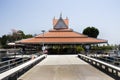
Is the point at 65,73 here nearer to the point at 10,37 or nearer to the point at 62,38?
the point at 62,38

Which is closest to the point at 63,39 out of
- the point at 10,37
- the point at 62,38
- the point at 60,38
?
the point at 62,38

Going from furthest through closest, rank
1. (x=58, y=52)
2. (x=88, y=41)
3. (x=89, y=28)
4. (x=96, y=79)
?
(x=89, y=28)
(x=58, y=52)
(x=88, y=41)
(x=96, y=79)

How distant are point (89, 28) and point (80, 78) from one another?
100428 millimetres

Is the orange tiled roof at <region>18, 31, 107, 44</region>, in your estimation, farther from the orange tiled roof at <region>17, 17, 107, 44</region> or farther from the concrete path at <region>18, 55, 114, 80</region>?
the concrete path at <region>18, 55, 114, 80</region>

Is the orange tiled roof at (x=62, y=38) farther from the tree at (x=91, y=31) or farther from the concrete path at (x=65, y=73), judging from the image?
the tree at (x=91, y=31)

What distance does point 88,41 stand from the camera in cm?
6044

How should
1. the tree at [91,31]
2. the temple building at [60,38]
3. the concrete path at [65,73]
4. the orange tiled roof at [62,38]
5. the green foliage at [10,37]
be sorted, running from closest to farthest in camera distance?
the concrete path at [65,73] < the temple building at [60,38] < the orange tiled roof at [62,38] < the tree at [91,31] < the green foliage at [10,37]

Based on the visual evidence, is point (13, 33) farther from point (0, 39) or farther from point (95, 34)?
point (95, 34)

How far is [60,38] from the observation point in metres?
64.0

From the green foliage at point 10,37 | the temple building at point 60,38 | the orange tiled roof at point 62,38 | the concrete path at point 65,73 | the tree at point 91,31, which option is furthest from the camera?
the green foliage at point 10,37

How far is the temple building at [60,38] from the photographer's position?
60.4 meters

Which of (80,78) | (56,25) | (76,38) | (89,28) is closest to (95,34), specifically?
(89,28)

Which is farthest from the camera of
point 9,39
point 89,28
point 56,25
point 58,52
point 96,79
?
point 9,39

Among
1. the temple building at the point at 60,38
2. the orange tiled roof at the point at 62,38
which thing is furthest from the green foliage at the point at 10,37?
the orange tiled roof at the point at 62,38
